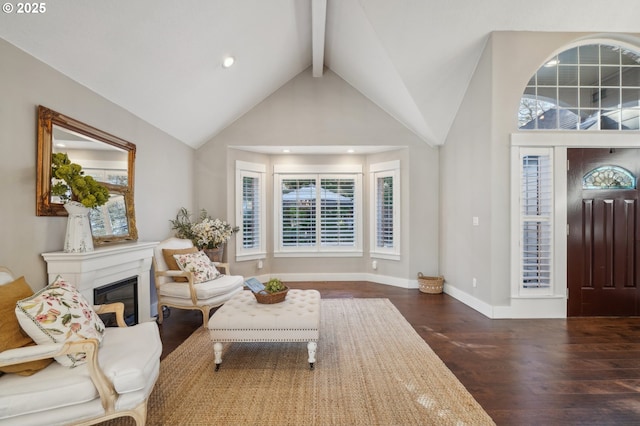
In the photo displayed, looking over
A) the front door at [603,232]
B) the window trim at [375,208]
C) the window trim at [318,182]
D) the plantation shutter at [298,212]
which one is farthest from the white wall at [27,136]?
the front door at [603,232]

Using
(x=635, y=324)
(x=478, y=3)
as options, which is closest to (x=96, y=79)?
(x=478, y=3)

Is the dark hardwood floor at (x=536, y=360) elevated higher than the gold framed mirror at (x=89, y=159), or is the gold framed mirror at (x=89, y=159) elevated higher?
the gold framed mirror at (x=89, y=159)

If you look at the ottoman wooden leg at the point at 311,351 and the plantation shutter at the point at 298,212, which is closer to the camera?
the ottoman wooden leg at the point at 311,351

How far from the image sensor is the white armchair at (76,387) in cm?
162

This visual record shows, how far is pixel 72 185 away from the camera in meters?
2.69

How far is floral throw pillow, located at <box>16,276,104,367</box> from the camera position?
1834 millimetres

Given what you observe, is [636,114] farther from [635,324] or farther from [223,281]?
[223,281]

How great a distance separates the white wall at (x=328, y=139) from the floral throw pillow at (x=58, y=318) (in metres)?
3.57

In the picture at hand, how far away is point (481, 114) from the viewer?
4.25 metres

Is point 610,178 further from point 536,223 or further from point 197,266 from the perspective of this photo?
point 197,266

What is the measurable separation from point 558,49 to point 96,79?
17.9 feet

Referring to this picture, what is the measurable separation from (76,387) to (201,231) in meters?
3.31

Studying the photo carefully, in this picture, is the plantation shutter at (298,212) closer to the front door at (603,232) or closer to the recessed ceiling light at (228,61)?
the recessed ceiling light at (228,61)

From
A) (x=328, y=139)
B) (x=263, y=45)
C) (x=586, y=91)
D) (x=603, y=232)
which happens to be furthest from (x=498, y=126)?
(x=263, y=45)
